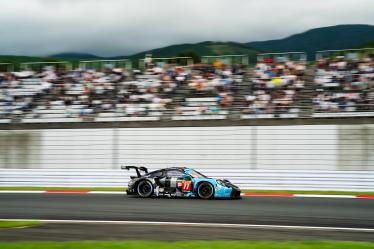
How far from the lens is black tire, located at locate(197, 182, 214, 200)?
14.4 meters

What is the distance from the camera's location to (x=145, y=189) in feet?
49.5

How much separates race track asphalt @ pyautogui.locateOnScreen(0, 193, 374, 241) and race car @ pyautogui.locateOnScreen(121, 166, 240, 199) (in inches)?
15.0

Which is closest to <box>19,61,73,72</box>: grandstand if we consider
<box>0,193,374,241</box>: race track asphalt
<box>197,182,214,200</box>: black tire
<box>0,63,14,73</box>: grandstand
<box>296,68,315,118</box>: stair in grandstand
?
<box>0,63,14,73</box>: grandstand

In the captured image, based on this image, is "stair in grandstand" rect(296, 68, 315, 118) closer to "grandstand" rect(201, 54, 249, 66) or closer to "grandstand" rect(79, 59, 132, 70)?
"grandstand" rect(201, 54, 249, 66)

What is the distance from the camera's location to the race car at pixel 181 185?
47.1ft

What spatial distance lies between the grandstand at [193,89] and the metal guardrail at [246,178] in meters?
3.42

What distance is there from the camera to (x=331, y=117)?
65.7 feet

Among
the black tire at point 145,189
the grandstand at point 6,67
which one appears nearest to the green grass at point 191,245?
the black tire at point 145,189

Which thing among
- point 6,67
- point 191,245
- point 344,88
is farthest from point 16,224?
point 6,67

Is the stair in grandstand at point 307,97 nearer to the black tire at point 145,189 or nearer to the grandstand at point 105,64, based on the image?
the black tire at point 145,189

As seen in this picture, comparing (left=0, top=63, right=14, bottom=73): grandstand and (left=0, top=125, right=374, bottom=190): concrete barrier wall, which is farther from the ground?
(left=0, top=63, right=14, bottom=73): grandstand

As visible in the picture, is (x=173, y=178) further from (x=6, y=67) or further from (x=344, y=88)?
(x=6, y=67)

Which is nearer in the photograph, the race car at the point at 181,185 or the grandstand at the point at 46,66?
the race car at the point at 181,185

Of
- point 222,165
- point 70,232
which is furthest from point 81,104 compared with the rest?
point 70,232
